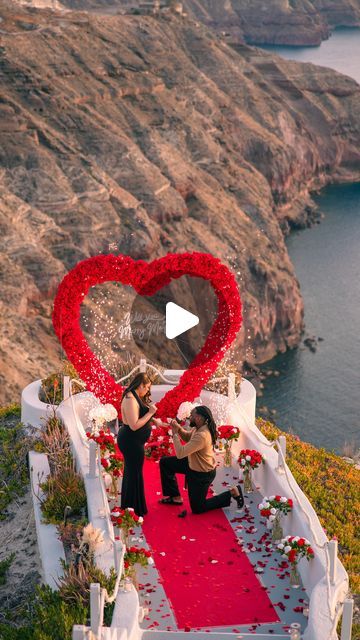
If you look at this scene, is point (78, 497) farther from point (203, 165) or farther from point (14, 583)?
point (203, 165)

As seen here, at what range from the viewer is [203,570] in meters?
13.6

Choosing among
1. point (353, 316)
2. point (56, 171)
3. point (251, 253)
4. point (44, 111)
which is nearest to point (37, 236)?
point (56, 171)

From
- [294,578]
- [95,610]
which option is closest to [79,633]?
[95,610]

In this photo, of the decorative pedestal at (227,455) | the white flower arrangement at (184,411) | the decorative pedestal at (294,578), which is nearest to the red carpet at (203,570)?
the decorative pedestal at (294,578)

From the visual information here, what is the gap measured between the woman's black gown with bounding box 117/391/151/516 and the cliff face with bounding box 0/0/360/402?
26.8 m

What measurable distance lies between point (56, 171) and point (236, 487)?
2181 inches

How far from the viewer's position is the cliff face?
197 ft

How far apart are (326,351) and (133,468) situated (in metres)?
67.6

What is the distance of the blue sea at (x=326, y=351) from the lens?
67062 millimetres

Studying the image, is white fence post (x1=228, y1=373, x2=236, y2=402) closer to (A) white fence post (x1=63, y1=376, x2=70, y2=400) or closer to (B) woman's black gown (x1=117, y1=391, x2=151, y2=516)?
(A) white fence post (x1=63, y1=376, x2=70, y2=400)

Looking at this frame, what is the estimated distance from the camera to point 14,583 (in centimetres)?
1462

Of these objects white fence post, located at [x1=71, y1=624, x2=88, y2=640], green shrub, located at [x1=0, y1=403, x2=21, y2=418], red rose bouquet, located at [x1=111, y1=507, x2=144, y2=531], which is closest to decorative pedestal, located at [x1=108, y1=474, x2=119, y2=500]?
red rose bouquet, located at [x1=111, y1=507, x2=144, y2=531]

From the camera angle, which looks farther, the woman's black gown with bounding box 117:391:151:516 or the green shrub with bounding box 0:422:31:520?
the green shrub with bounding box 0:422:31:520

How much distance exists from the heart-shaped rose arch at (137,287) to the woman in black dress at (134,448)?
6.79ft
